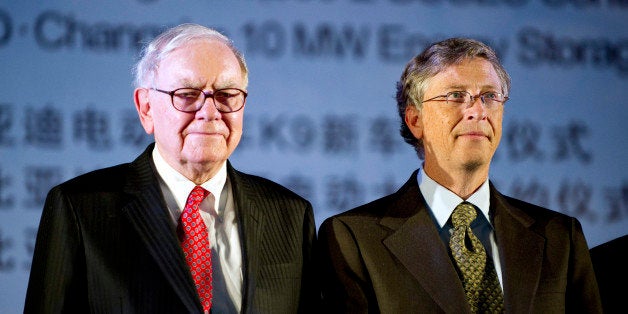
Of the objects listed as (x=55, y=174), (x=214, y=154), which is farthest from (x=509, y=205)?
(x=55, y=174)

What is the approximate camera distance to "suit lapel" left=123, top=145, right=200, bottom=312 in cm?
230

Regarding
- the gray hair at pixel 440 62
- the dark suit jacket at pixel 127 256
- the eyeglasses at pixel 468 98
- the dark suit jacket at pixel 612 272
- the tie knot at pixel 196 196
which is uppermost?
the gray hair at pixel 440 62

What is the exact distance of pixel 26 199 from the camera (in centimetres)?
347

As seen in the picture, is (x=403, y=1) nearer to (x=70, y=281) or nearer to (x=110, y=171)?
(x=110, y=171)

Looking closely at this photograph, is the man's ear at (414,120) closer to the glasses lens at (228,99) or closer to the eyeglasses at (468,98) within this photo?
the eyeglasses at (468,98)

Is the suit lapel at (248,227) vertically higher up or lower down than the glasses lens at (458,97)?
lower down

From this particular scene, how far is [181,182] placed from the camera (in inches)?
96.9

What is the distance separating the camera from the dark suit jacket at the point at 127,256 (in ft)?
7.52

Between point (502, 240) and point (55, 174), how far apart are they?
1.79 meters

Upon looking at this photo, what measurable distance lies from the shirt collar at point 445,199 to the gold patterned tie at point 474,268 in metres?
0.04

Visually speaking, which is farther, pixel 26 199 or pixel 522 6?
pixel 522 6

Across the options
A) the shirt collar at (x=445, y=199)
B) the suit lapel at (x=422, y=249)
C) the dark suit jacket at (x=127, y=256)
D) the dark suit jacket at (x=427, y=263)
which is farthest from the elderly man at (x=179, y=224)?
the shirt collar at (x=445, y=199)

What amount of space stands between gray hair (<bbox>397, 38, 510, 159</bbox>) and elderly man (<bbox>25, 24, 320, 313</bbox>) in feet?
1.76

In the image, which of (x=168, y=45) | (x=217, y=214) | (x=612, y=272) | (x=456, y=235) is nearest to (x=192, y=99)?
(x=168, y=45)
